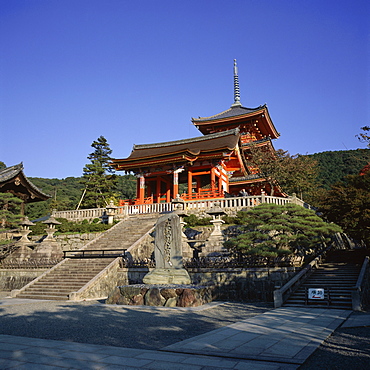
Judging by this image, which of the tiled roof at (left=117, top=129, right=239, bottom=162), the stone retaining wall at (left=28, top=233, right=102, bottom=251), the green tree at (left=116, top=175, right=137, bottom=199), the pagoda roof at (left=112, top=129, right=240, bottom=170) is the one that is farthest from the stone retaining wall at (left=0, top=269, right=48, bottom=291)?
the green tree at (left=116, top=175, right=137, bottom=199)

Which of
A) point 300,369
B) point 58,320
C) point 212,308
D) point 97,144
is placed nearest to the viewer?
point 300,369

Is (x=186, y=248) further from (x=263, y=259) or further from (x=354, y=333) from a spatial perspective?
(x=354, y=333)

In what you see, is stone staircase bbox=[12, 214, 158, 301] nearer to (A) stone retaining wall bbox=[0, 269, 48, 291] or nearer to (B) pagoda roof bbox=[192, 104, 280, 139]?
(A) stone retaining wall bbox=[0, 269, 48, 291]

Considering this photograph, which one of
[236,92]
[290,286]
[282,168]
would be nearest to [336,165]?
[236,92]

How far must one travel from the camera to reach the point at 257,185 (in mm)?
33438

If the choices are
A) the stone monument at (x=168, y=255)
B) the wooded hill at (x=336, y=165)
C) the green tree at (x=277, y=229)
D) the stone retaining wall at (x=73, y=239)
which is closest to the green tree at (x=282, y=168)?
the green tree at (x=277, y=229)

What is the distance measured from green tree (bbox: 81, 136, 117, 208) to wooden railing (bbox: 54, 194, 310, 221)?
31.5ft

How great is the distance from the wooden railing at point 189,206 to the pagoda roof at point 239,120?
16284 mm

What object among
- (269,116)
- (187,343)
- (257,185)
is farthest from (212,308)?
(269,116)

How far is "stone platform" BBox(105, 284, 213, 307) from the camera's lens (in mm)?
11438

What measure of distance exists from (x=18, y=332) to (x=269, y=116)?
1560 inches

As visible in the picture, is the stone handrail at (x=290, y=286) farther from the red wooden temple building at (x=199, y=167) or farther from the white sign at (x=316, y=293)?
the red wooden temple building at (x=199, y=167)

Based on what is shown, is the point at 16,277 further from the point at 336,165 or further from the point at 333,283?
the point at 336,165

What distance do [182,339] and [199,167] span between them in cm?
2451
